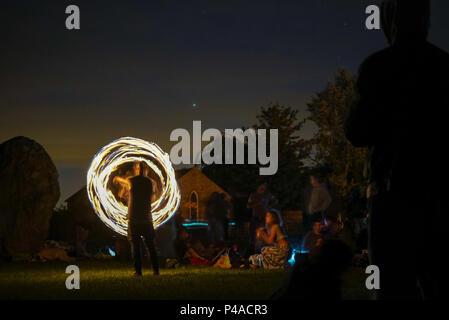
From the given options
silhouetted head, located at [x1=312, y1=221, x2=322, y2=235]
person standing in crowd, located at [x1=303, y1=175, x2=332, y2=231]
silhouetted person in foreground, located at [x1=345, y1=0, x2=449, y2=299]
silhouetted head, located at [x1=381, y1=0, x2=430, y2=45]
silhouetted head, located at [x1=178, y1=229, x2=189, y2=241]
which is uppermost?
silhouetted head, located at [x1=381, y1=0, x2=430, y2=45]

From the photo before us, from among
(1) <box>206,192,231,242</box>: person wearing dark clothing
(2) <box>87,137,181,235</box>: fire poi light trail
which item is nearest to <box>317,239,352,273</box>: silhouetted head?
(2) <box>87,137,181,235</box>: fire poi light trail

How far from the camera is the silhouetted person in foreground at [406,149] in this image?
374cm

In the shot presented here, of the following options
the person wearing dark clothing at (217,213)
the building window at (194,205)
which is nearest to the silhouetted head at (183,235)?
the person wearing dark clothing at (217,213)

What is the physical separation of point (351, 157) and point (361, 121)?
4236cm

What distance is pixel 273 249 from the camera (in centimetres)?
1599

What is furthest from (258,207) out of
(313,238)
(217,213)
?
(217,213)

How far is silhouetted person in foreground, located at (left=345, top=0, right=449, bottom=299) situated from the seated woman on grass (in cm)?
1203

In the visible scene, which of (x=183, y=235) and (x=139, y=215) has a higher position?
(x=139, y=215)

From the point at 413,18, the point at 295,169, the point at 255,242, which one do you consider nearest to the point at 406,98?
the point at 413,18

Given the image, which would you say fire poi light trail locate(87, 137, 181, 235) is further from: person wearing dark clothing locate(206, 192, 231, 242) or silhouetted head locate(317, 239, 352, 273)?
silhouetted head locate(317, 239, 352, 273)

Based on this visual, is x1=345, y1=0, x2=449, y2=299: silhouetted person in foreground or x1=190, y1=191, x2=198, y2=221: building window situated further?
x1=190, y1=191, x2=198, y2=221: building window

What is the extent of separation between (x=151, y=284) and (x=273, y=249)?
467 centimetres

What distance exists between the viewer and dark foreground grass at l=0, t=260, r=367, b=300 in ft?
34.3

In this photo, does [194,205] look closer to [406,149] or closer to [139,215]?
[139,215]
